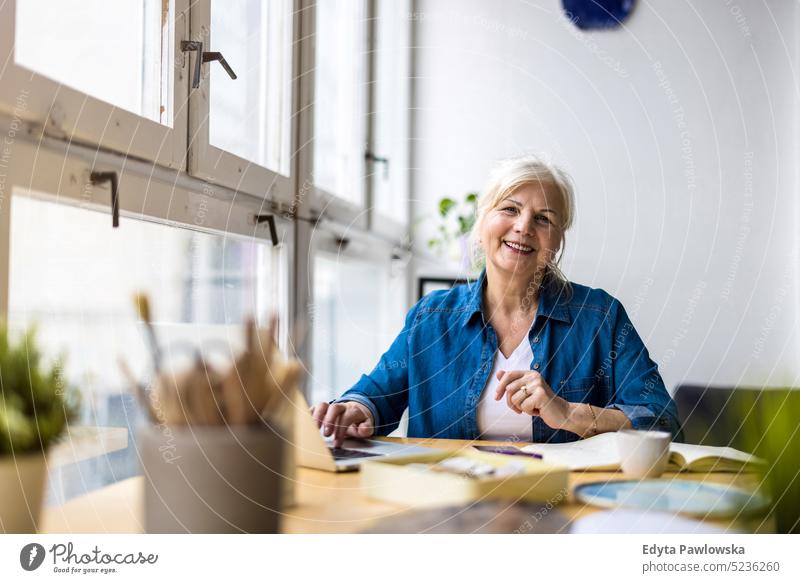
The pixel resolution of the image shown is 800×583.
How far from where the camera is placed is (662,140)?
0.77 metres

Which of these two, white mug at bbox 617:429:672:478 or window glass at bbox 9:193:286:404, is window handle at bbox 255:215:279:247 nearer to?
window glass at bbox 9:193:286:404

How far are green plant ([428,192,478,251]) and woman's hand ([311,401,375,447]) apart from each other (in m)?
0.60

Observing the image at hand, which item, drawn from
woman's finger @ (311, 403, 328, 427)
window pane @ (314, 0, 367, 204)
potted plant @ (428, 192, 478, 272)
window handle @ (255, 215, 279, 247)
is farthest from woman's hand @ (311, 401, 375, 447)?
potted plant @ (428, 192, 478, 272)

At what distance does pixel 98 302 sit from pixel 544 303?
404 millimetres

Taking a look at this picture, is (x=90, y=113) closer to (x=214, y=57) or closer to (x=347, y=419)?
(x=214, y=57)

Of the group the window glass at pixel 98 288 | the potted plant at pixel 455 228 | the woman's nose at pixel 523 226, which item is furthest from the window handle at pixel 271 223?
the potted plant at pixel 455 228

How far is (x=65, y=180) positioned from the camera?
46 cm

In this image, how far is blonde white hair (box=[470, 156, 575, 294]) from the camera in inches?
26.0

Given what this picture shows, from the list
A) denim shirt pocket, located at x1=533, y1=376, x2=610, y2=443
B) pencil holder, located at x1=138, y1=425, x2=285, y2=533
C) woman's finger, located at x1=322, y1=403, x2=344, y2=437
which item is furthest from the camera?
denim shirt pocket, located at x1=533, y1=376, x2=610, y2=443

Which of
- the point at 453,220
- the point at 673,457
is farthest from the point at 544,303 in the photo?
the point at 453,220

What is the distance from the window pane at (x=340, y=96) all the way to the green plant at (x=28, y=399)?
52cm

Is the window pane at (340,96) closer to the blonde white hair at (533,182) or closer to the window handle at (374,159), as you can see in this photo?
the window handle at (374,159)
